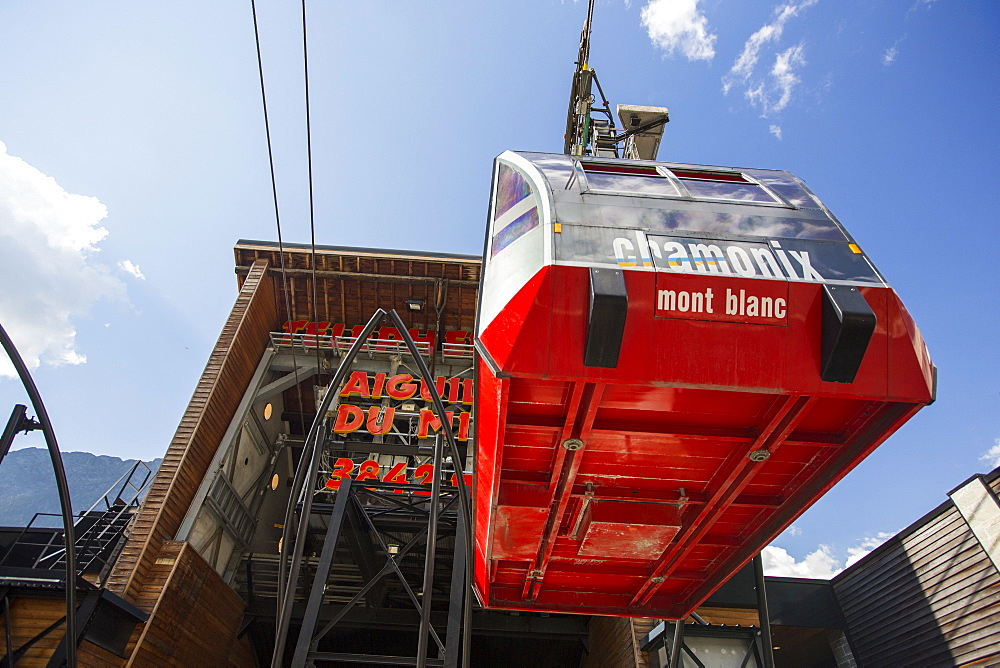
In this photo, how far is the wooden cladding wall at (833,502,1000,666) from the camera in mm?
10750

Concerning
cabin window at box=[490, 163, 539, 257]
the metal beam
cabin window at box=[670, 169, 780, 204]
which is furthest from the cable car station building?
cabin window at box=[670, 169, 780, 204]

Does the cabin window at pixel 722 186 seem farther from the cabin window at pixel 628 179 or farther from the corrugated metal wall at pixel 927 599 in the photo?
the corrugated metal wall at pixel 927 599

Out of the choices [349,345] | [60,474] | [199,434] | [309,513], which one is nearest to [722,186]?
[309,513]

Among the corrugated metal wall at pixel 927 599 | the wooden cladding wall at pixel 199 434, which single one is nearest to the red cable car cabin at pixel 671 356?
the corrugated metal wall at pixel 927 599

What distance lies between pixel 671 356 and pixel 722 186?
218cm

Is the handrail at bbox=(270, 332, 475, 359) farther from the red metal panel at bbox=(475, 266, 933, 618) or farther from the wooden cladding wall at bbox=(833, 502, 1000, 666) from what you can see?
the red metal panel at bbox=(475, 266, 933, 618)

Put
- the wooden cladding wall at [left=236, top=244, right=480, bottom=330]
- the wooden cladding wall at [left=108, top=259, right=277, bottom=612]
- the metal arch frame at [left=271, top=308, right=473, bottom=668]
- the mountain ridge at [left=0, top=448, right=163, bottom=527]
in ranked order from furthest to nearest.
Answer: the mountain ridge at [left=0, top=448, right=163, bottom=527] → the wooden cladding wall at [left=236, top=244, right=480, bottom=330] → the wooden cladding wall at [left=108, top=259, right=277, bottom=612] → the metal arch frame at [left=271, top=308, right=473, bottom=668]

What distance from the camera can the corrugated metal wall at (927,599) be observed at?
1074cm

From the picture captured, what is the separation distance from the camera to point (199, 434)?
57.4ft

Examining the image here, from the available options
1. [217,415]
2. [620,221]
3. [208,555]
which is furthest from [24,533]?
[620,221]

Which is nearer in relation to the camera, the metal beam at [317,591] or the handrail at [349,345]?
the metal beam at [317,591]

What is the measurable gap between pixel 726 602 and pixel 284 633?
11.1m

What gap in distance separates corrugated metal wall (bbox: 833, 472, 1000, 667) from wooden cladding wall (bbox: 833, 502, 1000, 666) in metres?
0.01

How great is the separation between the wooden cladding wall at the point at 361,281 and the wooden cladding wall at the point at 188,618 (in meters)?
10.9
